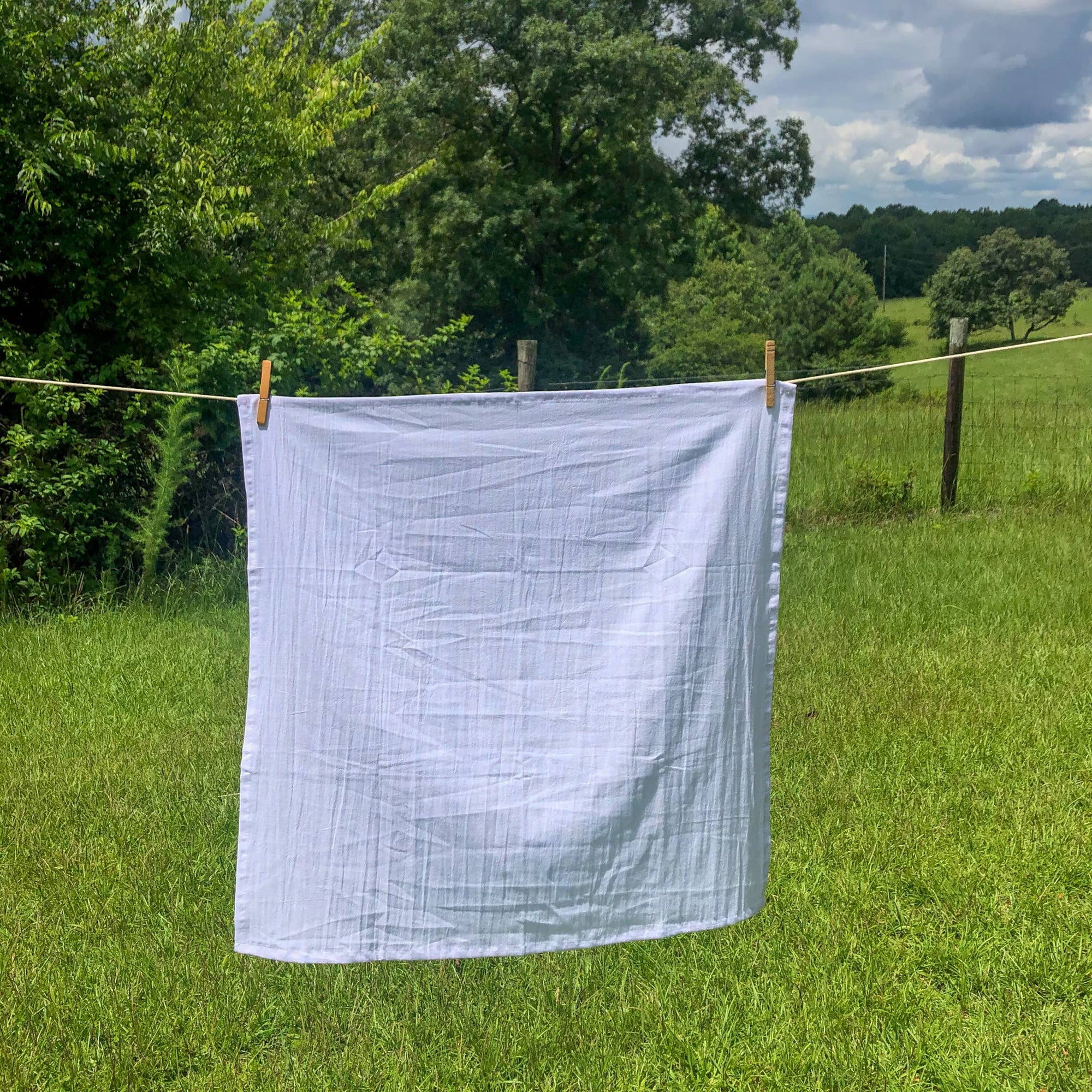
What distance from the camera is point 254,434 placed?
2010 mm

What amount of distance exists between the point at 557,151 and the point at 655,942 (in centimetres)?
2276

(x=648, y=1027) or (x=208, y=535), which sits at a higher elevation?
(x=208, y=535)

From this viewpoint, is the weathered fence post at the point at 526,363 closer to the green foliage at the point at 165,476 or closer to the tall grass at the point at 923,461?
the green foliage at the point at 165,476

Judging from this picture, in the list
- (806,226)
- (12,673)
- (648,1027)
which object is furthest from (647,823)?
(806,226)

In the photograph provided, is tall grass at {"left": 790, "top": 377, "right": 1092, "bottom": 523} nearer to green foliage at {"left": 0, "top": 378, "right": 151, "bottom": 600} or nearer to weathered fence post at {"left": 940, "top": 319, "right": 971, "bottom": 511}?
weathered fence post at {"left": 940, "top": 319, "right": 971, "bottom": 511}

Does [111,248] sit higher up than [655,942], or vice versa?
[111,248]

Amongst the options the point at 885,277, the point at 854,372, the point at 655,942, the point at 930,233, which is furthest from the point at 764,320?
the point at 655,942

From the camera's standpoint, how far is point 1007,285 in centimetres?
3434

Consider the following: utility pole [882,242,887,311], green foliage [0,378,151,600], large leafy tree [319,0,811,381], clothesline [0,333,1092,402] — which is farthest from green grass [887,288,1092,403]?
clothesline [0,333,1092,402]

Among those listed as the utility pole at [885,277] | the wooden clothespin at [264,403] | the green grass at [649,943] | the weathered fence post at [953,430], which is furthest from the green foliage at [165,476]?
the utility pole at [885,277]

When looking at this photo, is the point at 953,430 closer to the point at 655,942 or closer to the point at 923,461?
the point at 923,461

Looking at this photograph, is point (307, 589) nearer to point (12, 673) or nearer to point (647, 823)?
point (647, 823)

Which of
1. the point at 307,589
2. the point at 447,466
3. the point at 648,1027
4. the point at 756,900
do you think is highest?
the point at 447,466

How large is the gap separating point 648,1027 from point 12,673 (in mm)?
3481
